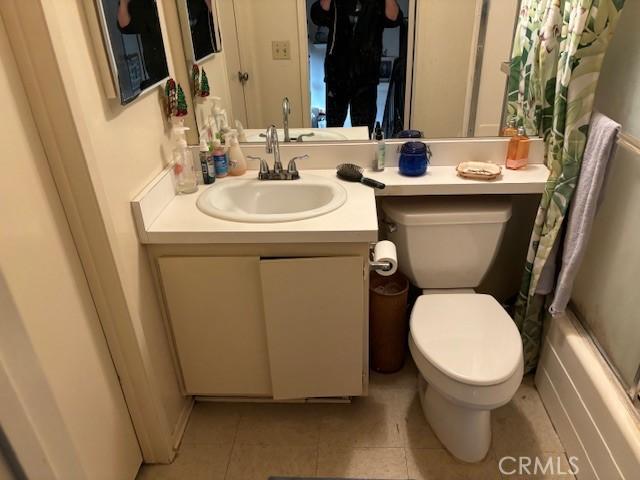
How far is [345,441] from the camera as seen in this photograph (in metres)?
1.68

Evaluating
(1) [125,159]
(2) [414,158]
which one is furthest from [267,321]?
(2) [414,158]

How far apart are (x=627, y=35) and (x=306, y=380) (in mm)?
1392

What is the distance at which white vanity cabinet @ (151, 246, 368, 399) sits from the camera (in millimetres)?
1452

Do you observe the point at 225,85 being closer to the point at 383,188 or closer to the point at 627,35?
the point at 383,188

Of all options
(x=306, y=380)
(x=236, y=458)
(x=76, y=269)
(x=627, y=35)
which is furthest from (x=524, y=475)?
(x=76, y=269)

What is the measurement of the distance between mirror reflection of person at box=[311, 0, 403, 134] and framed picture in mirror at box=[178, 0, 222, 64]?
1.14ft

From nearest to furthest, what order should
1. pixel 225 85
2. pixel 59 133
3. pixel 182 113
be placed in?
pixel 59 133 → pixel 182 113 → pixel 225 85

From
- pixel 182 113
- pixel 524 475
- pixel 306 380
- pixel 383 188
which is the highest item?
pixel 182 113

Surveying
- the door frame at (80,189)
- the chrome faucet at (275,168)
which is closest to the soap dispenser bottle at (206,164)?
the chrome faucet at (275,168)

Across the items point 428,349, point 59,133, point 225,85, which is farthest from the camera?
point 225,85

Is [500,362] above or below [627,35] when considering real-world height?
below

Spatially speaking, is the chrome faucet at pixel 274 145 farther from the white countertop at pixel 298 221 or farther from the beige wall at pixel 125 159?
the beige wall at pixel 125 159

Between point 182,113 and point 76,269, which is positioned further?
point 182,113

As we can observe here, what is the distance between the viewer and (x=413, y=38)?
65.9 inches
